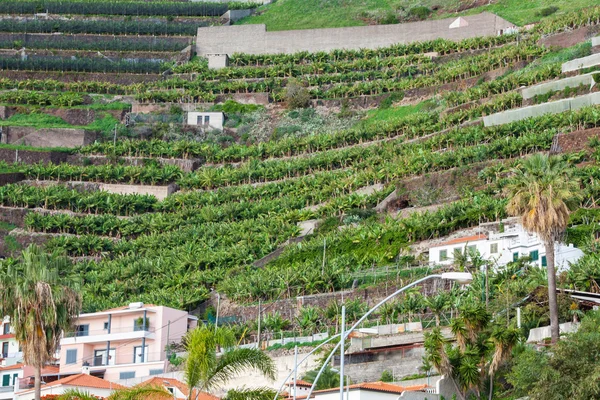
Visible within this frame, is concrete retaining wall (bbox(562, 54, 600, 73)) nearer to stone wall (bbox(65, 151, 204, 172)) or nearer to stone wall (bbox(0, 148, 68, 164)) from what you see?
stone wall (bbox(65, 151, 204, 172))

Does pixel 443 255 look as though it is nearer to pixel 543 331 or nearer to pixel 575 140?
pixel 575 140

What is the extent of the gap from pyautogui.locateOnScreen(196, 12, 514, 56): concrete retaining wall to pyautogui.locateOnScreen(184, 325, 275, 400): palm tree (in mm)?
87888

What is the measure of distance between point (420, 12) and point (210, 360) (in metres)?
103

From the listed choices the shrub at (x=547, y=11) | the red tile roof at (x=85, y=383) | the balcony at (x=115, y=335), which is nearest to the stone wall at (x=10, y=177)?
the balcony at (x=115, y=335)

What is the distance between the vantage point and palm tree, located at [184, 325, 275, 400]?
115ft

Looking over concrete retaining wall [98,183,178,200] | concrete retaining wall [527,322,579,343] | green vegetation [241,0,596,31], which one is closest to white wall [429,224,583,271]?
concrete retaining wall [527,322,579,343]

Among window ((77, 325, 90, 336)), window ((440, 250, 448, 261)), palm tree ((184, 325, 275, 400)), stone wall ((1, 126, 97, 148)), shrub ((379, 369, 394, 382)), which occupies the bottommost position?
window ((77, 325, 90, 336))

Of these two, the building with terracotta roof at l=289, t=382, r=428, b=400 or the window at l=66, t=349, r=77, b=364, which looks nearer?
the building with terracotta roof at l=289, t=382, r=428, b=400

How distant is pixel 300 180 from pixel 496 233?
28164mm

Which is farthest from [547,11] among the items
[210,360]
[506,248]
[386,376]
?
[210,360]

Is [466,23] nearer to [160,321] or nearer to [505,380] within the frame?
[160,321]

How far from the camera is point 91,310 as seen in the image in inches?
2844

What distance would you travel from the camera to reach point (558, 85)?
303 feet

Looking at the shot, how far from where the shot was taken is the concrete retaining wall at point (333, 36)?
397ft
